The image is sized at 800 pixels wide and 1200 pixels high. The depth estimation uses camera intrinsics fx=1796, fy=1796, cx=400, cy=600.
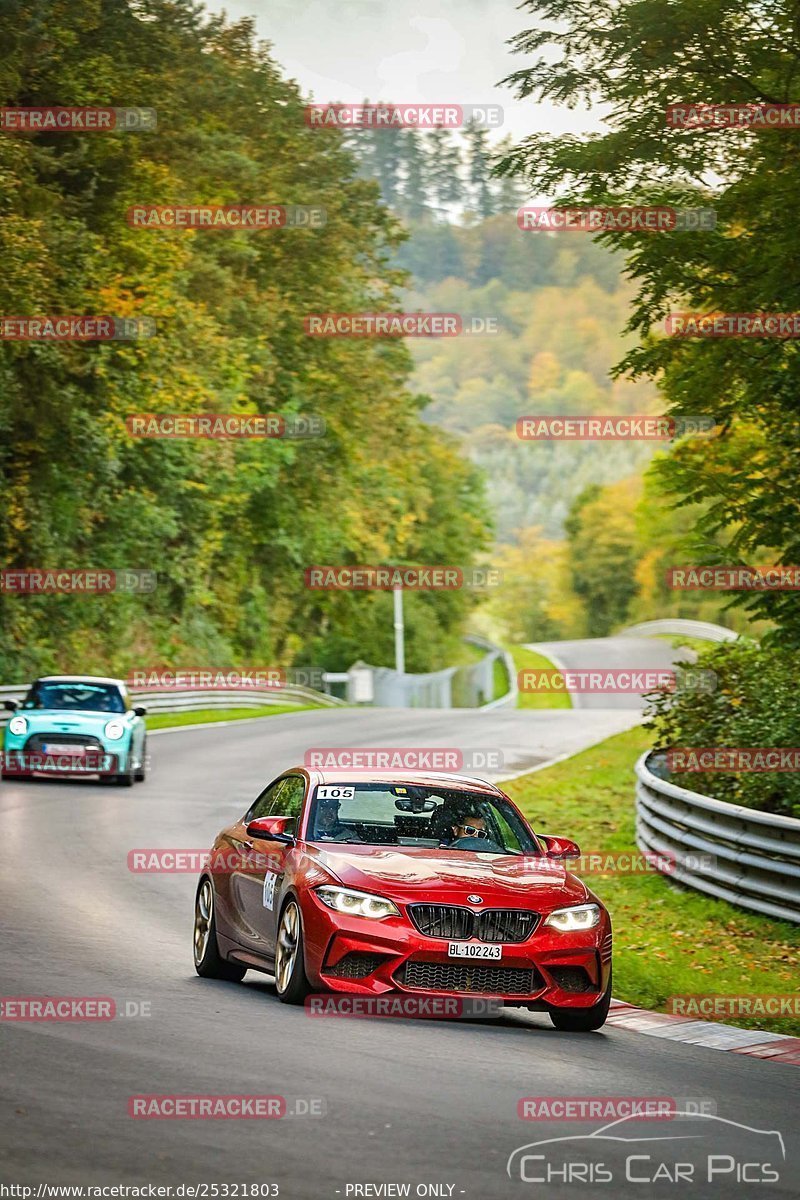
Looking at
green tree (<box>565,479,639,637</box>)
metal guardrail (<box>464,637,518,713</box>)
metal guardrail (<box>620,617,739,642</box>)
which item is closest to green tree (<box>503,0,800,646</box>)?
metal guardrail (<box>464,637,518,713</box>)

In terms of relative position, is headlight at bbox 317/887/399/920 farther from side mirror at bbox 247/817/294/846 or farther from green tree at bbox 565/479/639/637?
green tree at bbox 565/479/639/637

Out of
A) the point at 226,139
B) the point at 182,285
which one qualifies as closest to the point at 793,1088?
the point at 182,285

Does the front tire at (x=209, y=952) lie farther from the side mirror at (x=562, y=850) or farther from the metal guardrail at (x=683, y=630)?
the metal guardrail at (x=683, y=630)

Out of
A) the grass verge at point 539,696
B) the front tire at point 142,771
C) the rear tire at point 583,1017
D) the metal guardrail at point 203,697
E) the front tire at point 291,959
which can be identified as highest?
the front tire at point 291,959

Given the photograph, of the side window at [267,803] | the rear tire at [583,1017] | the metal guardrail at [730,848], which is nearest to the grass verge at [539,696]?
the metal guardrail at [730,848]

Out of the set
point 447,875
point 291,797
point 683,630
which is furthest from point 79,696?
point 683,630

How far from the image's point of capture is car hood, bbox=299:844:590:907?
9969 millimetres

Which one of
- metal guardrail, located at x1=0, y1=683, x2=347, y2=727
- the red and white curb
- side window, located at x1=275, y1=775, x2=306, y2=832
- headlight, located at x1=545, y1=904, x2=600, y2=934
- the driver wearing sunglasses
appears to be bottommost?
metal guardrail, located at x1=0, y1=683, x2=347, y2=727

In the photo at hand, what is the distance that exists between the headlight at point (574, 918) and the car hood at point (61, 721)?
1722 cm

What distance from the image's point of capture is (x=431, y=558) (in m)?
101

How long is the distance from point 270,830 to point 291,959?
84cm

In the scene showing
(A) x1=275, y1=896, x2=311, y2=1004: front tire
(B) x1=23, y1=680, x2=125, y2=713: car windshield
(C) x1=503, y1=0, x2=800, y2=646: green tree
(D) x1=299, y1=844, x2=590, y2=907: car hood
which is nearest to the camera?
(D) x1=299, y1=844, x2=590, y2=907: car hood

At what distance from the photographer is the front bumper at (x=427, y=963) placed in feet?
32.2

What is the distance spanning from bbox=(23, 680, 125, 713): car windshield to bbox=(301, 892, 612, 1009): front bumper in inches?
706
